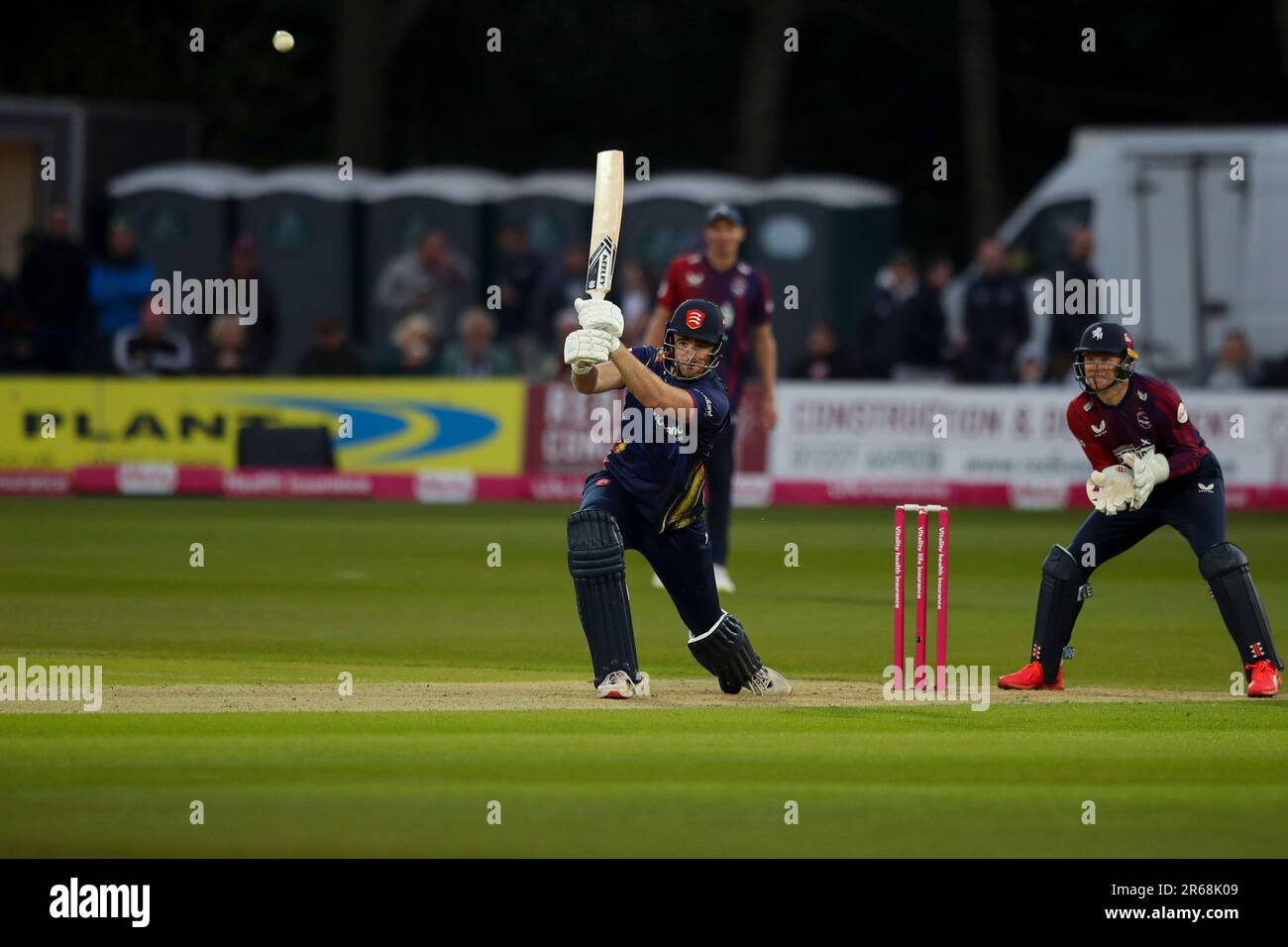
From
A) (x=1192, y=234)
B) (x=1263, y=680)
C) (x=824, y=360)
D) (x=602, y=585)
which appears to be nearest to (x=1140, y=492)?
(x=1263, y=680)

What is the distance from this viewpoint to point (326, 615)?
15.6m

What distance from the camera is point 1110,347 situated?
12.1 meters

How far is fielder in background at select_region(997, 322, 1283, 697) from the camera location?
40.0ft

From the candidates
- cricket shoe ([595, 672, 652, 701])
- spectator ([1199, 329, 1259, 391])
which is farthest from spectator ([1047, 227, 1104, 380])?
cricket shoe ([595, 672, 652, 701])

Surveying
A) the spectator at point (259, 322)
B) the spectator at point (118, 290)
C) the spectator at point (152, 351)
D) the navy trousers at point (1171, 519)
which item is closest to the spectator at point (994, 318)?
the spectator at point (259, 322)

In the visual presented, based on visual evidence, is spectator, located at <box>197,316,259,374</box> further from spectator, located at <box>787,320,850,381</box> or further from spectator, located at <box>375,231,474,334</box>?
spectator, located at <box>787,320,850,381</box>

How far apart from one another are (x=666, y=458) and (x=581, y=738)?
1709mm

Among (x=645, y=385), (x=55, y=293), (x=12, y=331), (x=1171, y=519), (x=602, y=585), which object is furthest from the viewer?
(x=12, y=331)

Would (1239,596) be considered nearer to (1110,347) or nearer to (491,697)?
(1110,347)

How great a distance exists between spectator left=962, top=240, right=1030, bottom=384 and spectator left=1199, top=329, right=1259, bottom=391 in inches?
84.2

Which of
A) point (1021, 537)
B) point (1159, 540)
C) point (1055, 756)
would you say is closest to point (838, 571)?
point (1021, 537)

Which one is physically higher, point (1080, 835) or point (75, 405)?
point (75, 405)
